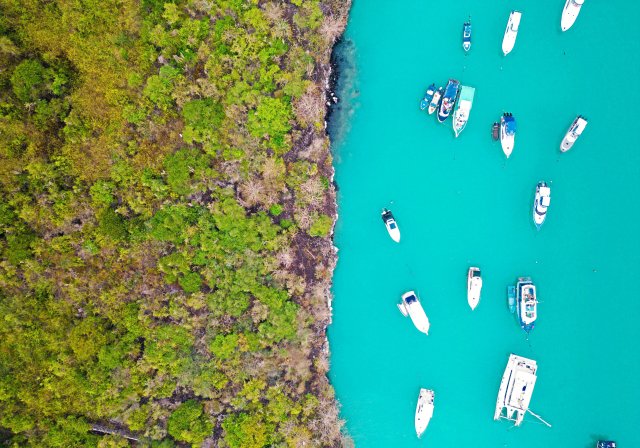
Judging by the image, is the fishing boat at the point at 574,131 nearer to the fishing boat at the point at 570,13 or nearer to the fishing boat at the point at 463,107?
the fishing boat at the point at 570,13

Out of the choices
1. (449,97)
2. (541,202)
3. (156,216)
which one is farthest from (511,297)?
(156,216)

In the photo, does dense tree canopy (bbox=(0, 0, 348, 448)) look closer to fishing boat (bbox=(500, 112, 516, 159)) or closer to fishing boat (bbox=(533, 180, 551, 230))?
fishing boat (bbox=(500, 112, 516, 159))

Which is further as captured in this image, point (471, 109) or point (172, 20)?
point (471, 109)

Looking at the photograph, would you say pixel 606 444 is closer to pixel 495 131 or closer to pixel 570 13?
pixel 495 131

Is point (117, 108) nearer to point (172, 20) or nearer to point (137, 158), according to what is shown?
point (137, 158)

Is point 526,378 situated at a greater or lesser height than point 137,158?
lesser

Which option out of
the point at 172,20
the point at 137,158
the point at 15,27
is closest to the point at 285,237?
the point at 137,158
